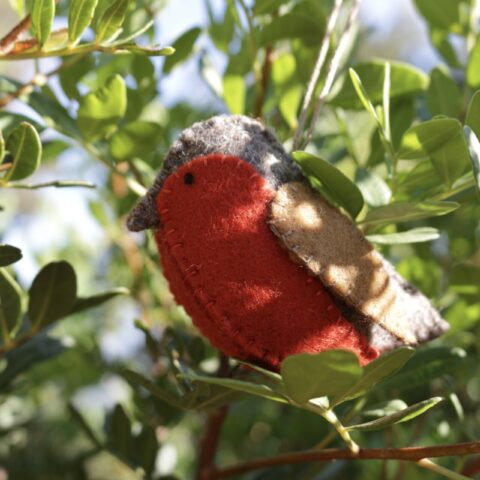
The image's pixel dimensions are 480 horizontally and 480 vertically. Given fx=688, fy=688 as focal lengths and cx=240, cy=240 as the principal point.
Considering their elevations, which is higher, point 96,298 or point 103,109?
point 103,109

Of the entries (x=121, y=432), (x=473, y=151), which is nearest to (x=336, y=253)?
(x=473, y=151)

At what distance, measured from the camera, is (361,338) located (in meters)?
0.45

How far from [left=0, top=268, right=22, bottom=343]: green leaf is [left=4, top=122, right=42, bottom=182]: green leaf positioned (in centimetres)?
9

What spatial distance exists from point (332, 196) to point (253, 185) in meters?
0.06

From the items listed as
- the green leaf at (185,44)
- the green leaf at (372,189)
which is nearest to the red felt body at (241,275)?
the green leaf at (372,189)

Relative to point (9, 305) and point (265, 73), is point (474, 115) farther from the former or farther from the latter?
point (9, 305)

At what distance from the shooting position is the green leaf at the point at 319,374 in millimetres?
346

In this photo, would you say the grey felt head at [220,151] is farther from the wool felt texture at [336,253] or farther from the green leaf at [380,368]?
the green leaf at [380,368]

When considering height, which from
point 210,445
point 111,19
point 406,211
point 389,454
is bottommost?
point 210,445

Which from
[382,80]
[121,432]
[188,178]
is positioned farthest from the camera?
[121,432]

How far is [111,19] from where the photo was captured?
0.46 metres

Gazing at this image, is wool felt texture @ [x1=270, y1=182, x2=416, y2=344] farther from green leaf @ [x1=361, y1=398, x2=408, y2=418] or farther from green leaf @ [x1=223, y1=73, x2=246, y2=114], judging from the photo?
green leaf @ [x1=223, y1=73, x2=246, y2=114]

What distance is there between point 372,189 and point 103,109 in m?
0.22

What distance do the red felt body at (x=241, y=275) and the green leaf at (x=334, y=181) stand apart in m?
0.03
